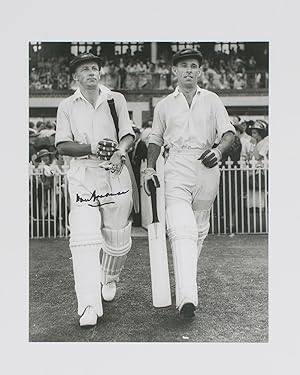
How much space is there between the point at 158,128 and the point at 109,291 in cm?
75

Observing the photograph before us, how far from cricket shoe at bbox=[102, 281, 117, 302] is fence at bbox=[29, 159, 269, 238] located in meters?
0.29

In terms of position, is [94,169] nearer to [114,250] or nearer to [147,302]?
[114,250]

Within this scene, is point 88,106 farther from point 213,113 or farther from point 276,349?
point 276,349

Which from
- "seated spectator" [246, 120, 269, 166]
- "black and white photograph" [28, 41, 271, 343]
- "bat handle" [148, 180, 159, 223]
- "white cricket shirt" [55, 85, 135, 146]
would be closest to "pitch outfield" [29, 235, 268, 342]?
"black and white photograph" [28, 41, 271, 343]

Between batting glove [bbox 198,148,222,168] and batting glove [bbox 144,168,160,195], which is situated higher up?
batting glove [bbox 198,148,222,168]

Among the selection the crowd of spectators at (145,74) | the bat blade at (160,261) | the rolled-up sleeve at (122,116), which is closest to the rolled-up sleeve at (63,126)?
the crowd of spectators at (145,74)

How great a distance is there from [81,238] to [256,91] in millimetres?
987

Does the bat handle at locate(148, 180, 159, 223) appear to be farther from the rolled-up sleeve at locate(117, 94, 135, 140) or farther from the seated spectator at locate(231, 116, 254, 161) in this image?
the seated spectator at locate(231, 116, 254, 161)

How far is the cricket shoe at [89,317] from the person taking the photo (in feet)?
7.97

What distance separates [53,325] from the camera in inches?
98.2

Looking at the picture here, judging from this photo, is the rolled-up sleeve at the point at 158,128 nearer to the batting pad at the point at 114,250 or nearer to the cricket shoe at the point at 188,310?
the batting pad at the point at 114,250

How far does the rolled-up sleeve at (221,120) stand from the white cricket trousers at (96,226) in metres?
0.44

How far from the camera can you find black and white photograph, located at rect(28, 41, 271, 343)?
8.05 ft

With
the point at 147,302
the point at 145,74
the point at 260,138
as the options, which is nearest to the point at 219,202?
the point at 260,138
